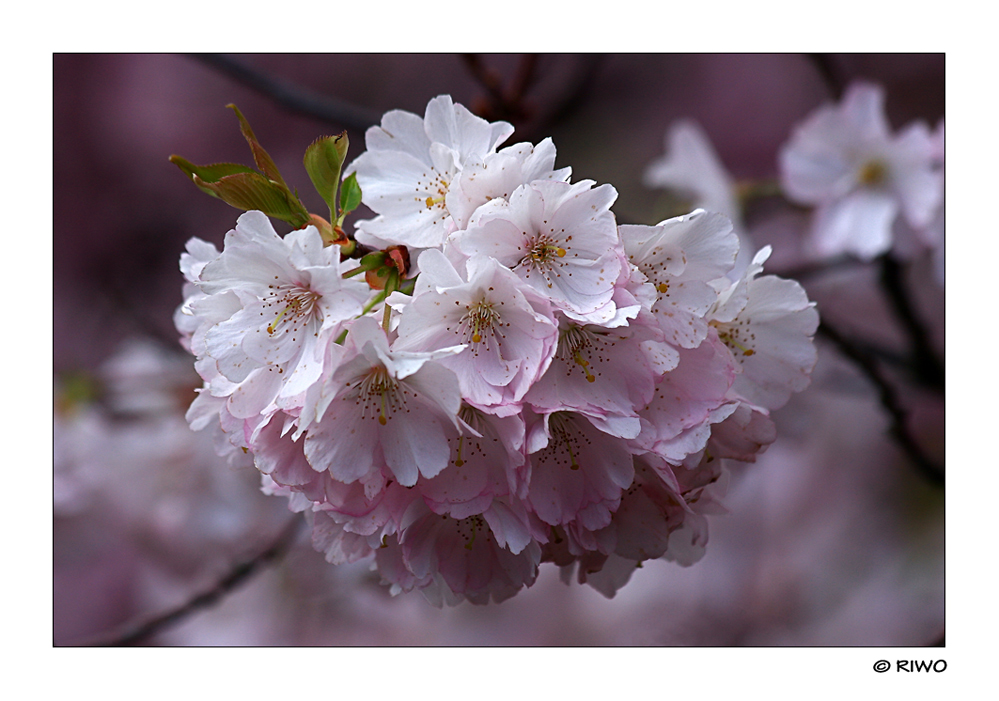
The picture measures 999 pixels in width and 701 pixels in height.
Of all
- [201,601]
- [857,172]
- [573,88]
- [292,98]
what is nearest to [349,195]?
[292,98]

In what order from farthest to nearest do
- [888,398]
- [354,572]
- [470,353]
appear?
[354,572]
[888,398]
[470,353]

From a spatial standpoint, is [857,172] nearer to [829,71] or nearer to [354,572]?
[829,71]

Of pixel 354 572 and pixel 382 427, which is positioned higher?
pixel 382 427

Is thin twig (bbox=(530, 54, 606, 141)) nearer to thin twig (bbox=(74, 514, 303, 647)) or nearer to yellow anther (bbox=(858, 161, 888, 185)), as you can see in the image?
yellow anther (bbox=(858, 161, 888, 185))

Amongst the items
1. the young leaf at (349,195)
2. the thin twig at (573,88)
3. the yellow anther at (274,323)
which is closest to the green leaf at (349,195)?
the young leaf at (349,195)

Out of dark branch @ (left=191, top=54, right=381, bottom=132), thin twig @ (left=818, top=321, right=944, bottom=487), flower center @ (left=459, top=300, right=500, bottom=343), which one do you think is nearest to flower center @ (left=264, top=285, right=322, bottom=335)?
flower center @ (left=459, top=300, right=500, bottom=343)

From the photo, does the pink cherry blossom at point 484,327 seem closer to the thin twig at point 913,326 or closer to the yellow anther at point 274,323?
the yellow anther at point 274,323
